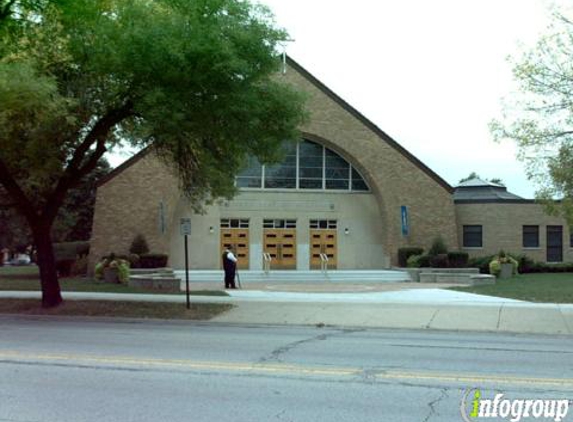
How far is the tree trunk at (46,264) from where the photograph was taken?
1792 cm

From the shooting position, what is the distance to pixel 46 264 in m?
18.0

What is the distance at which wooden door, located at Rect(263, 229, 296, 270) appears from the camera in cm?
3547

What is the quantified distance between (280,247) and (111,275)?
10.9 metres

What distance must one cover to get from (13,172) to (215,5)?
40.2ft

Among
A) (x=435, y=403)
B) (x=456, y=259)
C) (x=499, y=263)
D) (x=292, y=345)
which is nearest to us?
(x=435, y=403)

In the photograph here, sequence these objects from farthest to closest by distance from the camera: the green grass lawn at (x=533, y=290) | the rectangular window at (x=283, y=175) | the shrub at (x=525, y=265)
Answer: the rectangular window at (x=283, y=175)
the shrub at (x=525, y=265)
the green grass lawn at (x=533, y=290)

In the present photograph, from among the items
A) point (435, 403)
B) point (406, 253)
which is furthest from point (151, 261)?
point (435, 403)

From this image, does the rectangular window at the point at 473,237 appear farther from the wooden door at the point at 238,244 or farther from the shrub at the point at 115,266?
the shrub at the point at 115,266

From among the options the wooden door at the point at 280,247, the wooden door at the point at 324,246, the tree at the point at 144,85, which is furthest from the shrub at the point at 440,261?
the tree at the point at 144,85

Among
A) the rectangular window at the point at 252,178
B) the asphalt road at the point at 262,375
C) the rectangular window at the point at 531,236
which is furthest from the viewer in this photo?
the rectangular window at the point at 531,236

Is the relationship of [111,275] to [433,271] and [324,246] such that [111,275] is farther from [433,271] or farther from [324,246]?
[433,271]

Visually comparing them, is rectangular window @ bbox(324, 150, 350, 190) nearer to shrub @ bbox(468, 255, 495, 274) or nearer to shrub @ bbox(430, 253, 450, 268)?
shrub @ bbox(430, 253, 450, 268)

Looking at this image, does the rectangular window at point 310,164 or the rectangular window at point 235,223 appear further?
the rectangular window at point 310,164

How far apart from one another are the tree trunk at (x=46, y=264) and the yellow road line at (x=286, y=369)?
7948 millimetres
